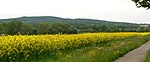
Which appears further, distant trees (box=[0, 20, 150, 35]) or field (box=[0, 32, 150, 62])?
distant trees (box=[0, 20, 150, 35])

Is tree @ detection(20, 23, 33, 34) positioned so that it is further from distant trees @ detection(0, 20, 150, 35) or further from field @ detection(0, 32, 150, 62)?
field @ detection(0, 32, 150, 62)

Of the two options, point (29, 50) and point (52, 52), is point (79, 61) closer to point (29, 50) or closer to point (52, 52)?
point (29, 50)

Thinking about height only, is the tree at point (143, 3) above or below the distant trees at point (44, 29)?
above

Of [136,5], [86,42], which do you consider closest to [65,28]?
[86,42]

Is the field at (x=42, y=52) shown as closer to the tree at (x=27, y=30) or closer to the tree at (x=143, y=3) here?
the tree at (x=143, y=3)

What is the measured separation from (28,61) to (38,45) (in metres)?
1.67

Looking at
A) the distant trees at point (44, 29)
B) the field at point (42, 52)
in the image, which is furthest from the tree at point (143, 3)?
the distant trees at point (44, 29)

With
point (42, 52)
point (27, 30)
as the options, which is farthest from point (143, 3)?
point (27, 30)

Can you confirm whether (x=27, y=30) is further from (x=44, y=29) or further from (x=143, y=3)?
(x=143, y=3)

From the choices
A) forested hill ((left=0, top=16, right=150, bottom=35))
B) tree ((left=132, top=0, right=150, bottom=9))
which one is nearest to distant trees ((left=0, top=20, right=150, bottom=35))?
forested hill ((left=0, top=16, right=150, bottom=35))

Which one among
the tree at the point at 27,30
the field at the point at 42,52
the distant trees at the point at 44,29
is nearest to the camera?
the field at the point at 42,52

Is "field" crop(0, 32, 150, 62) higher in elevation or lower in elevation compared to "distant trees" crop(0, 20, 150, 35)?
higher

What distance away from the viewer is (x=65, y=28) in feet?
244

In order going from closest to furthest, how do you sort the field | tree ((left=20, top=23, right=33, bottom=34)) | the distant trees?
the field → tree ((left=20, top=23, right=33, bottom=34)) → the distant trees
